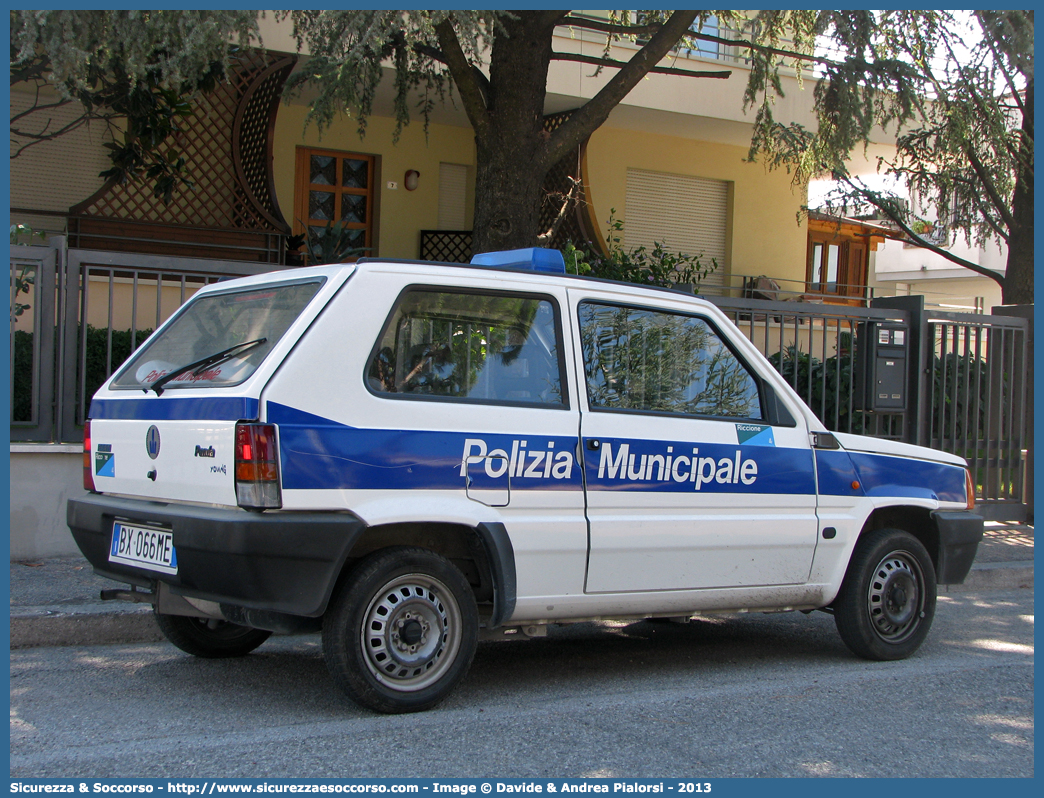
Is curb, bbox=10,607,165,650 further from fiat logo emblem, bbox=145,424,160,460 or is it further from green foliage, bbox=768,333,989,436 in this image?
green foliage, bbox=768,333,989,436

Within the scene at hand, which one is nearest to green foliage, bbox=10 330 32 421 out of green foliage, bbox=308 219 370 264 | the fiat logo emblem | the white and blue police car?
the white and blue police car

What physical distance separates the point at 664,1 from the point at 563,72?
17.9 feet

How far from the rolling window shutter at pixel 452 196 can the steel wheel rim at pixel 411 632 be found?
12634 mm

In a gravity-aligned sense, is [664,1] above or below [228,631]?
above

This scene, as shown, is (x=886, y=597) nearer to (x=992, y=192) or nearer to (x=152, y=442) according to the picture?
(x=152, y=442)

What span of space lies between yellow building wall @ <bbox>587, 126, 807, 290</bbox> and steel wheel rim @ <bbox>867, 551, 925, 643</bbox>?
38.6 feet

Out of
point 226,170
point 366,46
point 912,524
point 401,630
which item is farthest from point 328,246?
point 401,630

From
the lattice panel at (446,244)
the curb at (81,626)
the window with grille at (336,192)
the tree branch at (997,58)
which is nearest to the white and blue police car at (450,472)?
the curb at (81,626)

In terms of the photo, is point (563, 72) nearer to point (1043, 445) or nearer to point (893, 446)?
point (1043, 445)

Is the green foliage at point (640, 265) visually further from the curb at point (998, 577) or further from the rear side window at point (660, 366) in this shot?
the rear side window at point (660, 366)

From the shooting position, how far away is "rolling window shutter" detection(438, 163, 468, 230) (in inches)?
646

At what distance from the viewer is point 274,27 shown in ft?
40.7

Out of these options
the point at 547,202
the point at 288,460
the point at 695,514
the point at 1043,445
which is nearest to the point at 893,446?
the point at 695,514

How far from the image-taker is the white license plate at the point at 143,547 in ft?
13.5
